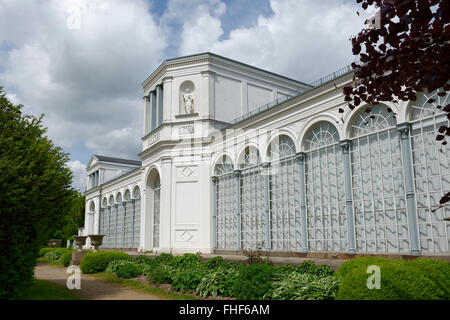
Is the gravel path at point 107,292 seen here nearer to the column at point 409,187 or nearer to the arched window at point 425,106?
the column at point 409,187

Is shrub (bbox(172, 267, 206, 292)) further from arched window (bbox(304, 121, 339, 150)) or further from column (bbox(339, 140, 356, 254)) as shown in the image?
arched window (bbox(304, 121, 339, 150))

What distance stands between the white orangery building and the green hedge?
2.54m

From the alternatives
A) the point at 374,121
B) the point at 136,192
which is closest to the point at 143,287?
the point at 374,121

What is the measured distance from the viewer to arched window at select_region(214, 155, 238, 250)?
18.5m

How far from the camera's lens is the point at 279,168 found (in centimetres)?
1582

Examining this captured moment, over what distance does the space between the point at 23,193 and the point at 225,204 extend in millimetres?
11791

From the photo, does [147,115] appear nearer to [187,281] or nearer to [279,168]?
[279,168]

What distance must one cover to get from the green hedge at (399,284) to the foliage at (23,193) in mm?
7015

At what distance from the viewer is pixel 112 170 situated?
4116 centimetres

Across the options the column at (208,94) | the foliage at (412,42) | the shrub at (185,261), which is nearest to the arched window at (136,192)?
the column at (208,94)

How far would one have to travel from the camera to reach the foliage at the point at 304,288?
749 centimetres
